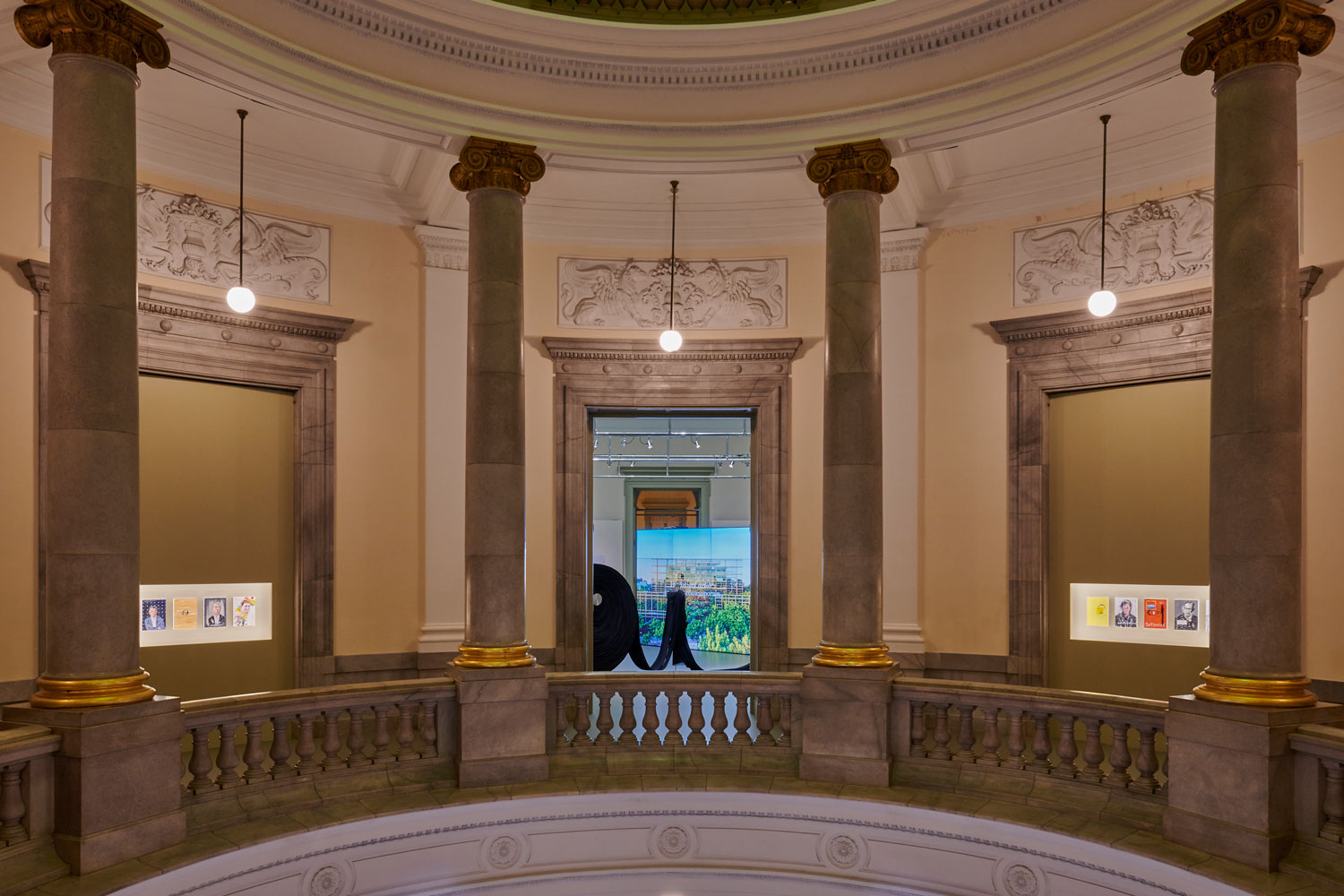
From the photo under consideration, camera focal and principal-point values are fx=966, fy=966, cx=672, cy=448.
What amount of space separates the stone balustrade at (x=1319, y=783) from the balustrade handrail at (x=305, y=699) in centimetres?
581

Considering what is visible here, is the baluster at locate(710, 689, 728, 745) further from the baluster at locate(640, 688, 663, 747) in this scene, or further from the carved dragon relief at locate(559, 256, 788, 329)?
the carved dragon relief at locate(559, 256, 788, 329)

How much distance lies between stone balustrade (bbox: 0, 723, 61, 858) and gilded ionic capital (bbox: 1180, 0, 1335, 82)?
27.2 feet

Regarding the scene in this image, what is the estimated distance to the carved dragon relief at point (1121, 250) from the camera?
29.7 ft

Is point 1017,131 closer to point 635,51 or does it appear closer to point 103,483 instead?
point 635,51

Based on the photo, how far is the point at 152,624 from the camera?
912 centimetres

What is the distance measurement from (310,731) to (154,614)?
3.10 metres

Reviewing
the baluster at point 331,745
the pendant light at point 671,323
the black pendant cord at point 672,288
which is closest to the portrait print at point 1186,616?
the pendant light at point 671,323

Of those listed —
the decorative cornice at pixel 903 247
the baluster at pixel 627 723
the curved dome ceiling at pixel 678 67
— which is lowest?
the baluster at pixel 627 723

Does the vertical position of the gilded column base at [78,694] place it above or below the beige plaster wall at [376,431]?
below

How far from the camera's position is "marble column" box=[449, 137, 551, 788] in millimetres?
7633

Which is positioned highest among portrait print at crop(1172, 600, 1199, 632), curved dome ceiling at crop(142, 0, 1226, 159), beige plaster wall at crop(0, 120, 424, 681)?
curved dome ceiling at crop(142, 0, 1226, 159)

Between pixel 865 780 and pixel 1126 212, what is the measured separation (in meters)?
6.07

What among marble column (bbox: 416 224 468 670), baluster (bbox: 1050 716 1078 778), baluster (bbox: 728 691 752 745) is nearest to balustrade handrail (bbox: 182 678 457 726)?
baluster (bbox: 728 691 752 745)

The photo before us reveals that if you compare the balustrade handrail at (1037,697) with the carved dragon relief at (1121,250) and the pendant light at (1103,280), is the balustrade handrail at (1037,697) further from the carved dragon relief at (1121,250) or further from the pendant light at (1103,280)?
the carved dragon relief at (1121,250)
